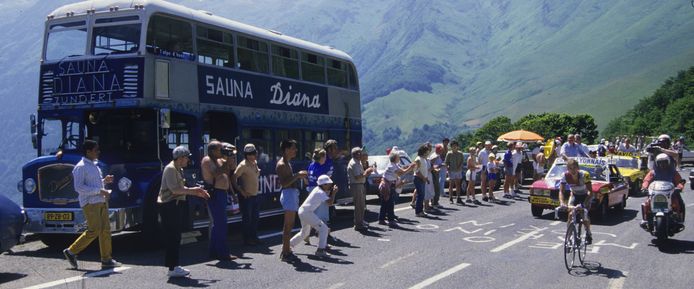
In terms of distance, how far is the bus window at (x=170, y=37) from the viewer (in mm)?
11250

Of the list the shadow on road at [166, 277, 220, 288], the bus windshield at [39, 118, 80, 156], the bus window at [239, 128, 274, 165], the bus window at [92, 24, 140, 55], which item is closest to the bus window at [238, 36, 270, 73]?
the bus window at [239, 128, 274, 165]

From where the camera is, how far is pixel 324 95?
1650 centimetres

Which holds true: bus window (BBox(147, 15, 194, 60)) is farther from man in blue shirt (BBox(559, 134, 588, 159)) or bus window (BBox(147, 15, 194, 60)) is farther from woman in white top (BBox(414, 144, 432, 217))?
man in blue shirt (BBox(559, 134, 588, 159))

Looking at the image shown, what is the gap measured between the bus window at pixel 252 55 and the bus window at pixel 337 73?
292 cm

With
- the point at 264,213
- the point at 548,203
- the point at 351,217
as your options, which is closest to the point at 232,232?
the point at 264,213

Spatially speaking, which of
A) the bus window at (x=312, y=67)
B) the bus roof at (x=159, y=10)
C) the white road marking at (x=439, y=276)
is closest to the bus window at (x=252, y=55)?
the bus roof at (x=159, y=10)

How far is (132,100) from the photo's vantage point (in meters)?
10.9

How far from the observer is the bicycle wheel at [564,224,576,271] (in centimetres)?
922

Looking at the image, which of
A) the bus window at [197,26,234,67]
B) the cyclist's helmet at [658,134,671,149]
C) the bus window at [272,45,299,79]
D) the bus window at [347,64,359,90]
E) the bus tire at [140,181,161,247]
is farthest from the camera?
the bus window at [347,64,359,90]

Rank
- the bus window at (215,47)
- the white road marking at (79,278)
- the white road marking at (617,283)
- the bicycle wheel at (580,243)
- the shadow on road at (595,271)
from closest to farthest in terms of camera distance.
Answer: the white road marking at (79,278), the white road marking at (617,283), the shadow on road at (595,271), the bicycle wheel at (580,243), the bus window at (215,47)

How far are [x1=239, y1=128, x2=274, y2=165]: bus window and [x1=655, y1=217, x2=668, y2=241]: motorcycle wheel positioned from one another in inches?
298

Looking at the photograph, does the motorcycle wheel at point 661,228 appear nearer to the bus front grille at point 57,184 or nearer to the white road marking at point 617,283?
the white road marking at point 617,283

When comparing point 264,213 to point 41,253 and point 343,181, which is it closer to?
point 343,181

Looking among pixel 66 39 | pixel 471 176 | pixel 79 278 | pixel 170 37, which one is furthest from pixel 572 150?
pixel 79 278
